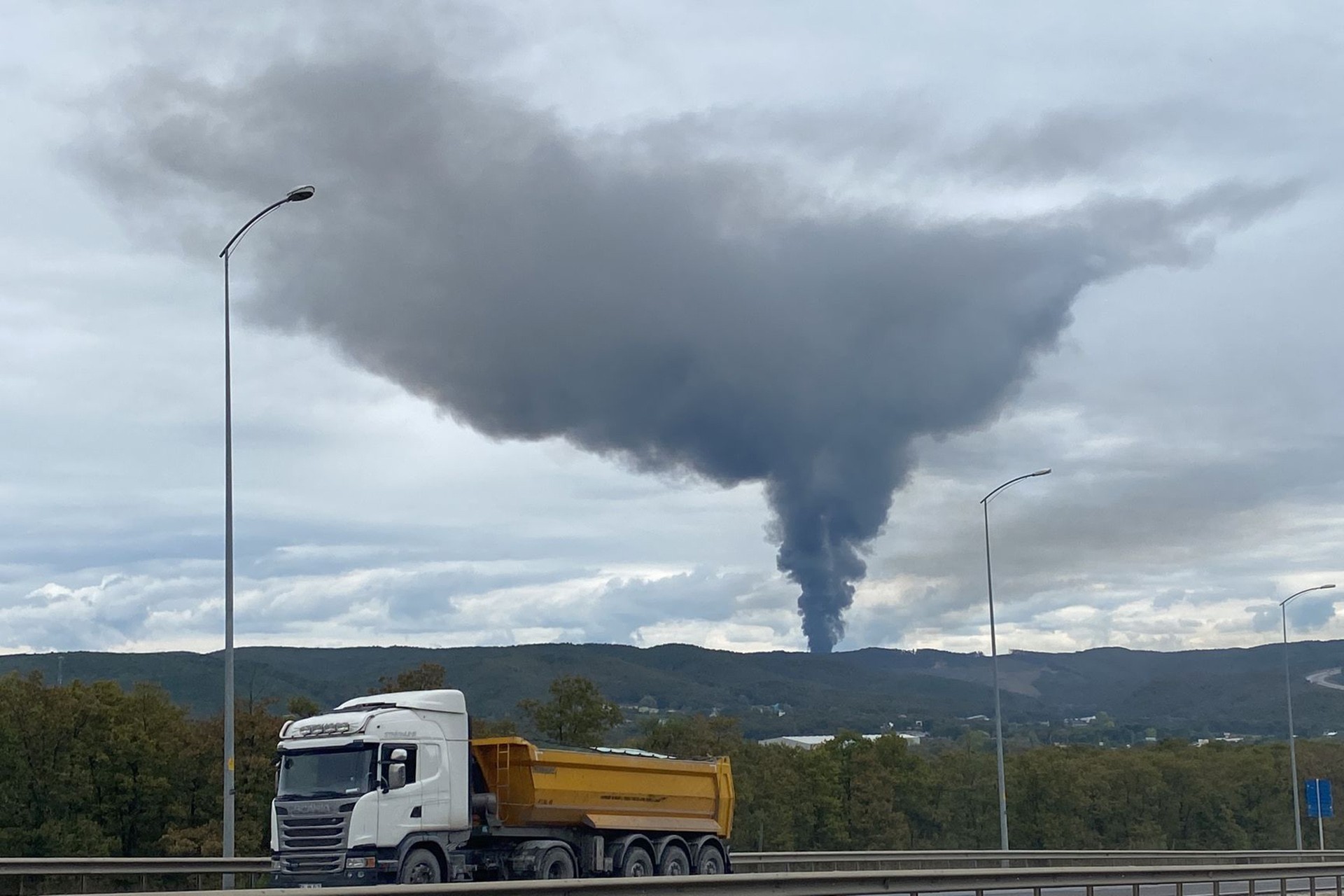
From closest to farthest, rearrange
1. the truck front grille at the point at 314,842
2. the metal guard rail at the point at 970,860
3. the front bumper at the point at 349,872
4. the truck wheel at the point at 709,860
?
the front bumper at the point at 349,872, the truck front grille at the point at 314,842, the truck wheel at the point at 709,860, the metal guard rail at the point at 970,860

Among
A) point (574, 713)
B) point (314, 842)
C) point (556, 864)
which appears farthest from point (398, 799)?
point (574, 713)

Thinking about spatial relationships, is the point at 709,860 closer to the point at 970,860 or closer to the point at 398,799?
the point at 398,799

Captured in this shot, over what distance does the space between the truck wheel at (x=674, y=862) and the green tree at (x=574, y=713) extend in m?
46.1

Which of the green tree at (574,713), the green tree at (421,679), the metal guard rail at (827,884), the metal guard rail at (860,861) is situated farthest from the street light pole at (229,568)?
the green tree at (574,713)

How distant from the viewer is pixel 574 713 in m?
75.8

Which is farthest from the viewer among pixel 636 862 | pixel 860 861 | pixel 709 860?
pixel 860 861

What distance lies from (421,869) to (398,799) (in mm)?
1194

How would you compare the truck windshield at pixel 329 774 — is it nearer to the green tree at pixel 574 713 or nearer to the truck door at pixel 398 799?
the truck door at pixel 398 799

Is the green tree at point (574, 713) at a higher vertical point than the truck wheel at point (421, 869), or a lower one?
higher

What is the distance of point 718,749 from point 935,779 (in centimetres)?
4539

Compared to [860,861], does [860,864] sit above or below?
below

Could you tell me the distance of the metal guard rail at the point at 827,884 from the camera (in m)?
16.2

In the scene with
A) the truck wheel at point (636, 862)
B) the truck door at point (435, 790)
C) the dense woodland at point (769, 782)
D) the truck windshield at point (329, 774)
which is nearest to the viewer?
the truck windshield at point (329, 774)

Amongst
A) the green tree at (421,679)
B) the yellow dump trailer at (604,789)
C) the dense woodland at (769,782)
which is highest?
the green tree at (421,679)
